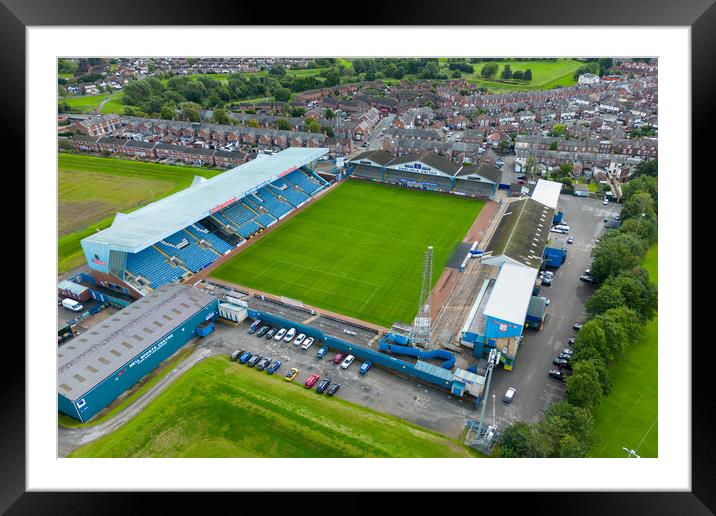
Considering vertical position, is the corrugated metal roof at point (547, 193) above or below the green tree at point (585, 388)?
above

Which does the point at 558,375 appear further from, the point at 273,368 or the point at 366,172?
the point at 366,172

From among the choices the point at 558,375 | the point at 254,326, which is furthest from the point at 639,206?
the point at 254,326

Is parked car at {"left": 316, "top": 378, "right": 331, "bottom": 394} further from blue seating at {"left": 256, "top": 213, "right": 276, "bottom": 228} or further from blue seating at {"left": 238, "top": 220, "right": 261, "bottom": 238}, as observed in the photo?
blue seating at {"left": 256, "top": 213, "right": 276, "bottom": 228}

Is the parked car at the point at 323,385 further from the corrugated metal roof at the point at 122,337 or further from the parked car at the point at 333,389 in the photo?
the corrugated metal roof at the point at 122,337

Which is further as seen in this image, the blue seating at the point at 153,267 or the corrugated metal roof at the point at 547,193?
the corrugated metal roof at the point at 547,193

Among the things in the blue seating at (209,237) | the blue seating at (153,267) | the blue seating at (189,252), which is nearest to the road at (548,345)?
the blue seating at (189,252)

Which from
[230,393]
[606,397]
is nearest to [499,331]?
[606,397]

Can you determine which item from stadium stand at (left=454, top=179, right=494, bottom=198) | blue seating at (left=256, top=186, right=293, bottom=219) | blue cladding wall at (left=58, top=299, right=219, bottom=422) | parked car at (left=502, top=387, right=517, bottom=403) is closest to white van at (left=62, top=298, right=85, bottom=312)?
blue cladding wall at (left=58, top=299, right=219, bottom=422)
